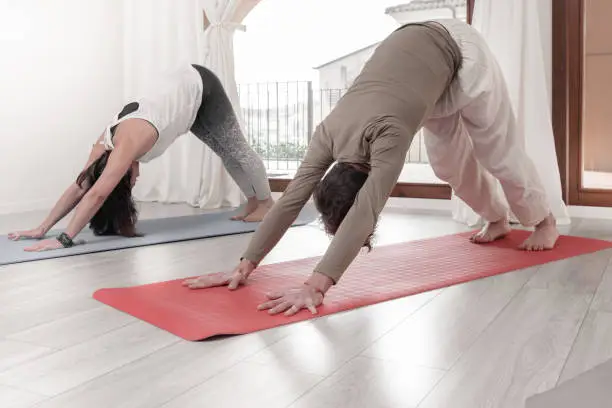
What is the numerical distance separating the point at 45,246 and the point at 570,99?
2.93 meters

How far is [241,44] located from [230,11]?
3.15 feet

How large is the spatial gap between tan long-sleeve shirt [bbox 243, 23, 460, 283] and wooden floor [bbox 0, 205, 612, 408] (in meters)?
0.28

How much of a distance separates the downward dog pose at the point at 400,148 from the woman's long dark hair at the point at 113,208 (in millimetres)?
1108

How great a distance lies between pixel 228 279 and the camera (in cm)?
204

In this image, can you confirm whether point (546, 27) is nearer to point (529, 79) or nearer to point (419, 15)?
point (529, 79)

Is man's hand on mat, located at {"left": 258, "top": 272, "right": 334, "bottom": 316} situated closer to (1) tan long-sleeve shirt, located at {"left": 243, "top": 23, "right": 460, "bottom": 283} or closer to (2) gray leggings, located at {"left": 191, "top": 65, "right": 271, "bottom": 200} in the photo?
(1) tan long-sleeve shirt, located at {"left": 243, "top": 23, "right": 460, "bottom": 283}

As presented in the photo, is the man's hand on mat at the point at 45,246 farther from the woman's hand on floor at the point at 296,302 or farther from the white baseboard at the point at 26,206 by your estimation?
the white baseboard at the point at 26,206

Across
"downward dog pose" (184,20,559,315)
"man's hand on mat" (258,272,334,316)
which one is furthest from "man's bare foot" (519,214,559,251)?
"man's hand on mat" (258,272,334,316)

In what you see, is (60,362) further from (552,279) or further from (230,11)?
(230,11)

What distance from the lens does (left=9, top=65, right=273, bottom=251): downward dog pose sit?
2852mm

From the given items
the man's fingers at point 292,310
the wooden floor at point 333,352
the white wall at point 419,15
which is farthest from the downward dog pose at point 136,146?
the white wall at point 419,15

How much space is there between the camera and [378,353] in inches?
57.1

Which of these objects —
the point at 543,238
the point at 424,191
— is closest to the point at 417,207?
the point at 424,191

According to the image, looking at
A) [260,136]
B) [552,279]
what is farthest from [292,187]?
[260,136]
